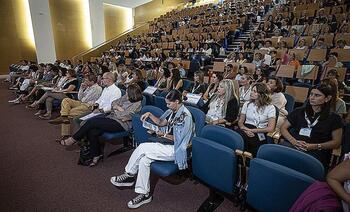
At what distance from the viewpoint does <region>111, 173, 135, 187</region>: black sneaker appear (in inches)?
93.1

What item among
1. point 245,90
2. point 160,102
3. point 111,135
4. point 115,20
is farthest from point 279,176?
point 115,20

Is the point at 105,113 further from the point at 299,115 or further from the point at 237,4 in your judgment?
the point at 237,4

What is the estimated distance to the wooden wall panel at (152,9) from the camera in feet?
52.7

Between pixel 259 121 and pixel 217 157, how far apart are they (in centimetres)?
98

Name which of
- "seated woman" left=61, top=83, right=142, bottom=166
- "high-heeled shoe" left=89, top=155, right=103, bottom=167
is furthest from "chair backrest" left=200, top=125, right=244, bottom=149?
"high-heeled shoe" left=89, top=155, right=103, bottom=167

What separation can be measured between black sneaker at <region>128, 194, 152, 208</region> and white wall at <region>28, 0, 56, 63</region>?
37.1ft

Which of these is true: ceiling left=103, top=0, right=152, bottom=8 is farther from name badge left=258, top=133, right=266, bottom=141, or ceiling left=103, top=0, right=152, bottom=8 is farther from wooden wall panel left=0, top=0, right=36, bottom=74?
name badge left=258, top=133, right=266, bottom=141

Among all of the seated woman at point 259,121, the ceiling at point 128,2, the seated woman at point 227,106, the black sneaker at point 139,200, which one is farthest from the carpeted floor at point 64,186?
the ceiling at point 128,2

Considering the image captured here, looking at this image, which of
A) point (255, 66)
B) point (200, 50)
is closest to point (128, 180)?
point (255, 66)

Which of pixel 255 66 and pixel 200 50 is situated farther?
pixel 200 50

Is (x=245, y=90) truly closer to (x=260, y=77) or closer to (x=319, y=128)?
(x=260, y=77)

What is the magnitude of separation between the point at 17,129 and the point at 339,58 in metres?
6.87

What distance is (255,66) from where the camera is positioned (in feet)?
17.8

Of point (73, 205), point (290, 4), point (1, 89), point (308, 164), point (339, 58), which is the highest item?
point (290, 4)
